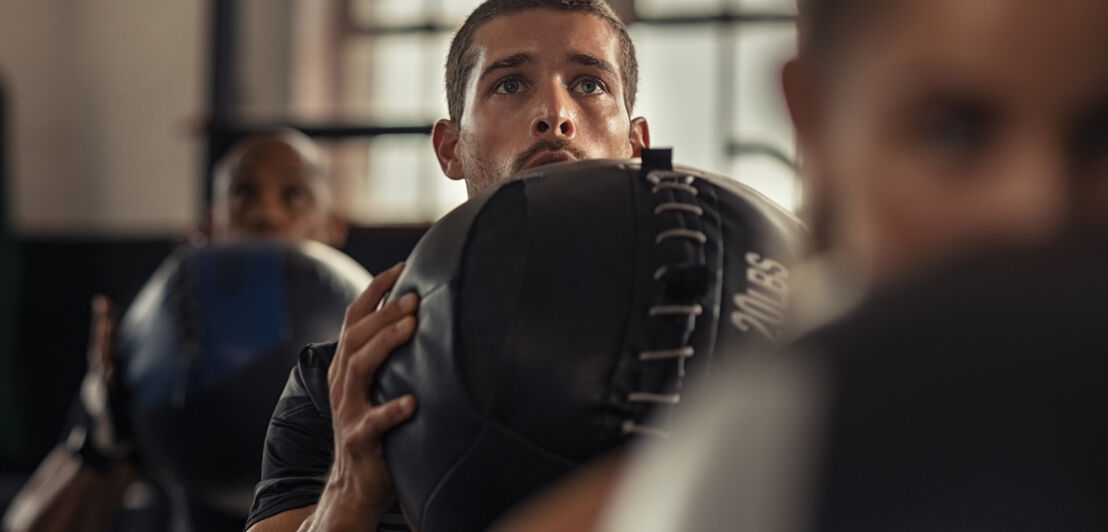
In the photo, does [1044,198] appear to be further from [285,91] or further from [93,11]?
[93,11]

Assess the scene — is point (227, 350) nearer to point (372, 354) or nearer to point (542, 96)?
point (542, 96)

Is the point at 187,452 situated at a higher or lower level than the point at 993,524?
lower

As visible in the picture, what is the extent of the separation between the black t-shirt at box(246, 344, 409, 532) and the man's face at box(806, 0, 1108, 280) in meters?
1.15

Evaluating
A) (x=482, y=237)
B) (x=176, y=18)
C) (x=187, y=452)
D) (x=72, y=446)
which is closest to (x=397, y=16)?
(x=176, y=18)

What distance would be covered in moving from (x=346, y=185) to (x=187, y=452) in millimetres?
4463

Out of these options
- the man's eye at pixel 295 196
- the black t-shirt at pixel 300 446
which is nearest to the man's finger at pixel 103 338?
the man's eye at pixel 295 196

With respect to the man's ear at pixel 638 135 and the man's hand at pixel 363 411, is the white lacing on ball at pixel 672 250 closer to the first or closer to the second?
the man's hand at pixel 363 411

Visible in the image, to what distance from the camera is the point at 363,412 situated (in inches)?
54.0

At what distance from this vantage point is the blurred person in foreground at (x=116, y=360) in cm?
347

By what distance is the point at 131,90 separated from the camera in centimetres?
832

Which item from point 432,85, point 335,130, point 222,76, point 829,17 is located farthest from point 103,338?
point 432,85

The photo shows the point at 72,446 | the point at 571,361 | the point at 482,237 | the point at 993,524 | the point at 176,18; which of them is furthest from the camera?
the point at 176,18

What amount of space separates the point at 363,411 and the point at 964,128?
888 mm

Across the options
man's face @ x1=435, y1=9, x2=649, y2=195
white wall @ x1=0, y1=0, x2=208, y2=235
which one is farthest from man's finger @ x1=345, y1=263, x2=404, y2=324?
white wall @ x1=0, y1=0, x2=208, y2=235
